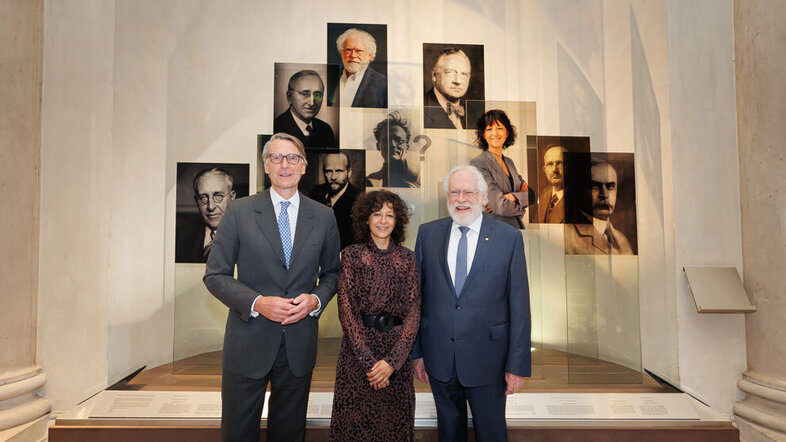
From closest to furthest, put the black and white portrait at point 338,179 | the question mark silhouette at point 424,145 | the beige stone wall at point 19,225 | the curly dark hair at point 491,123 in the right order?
the beige stone wall at point 19,225 < the question mark silhouette at point 424,145 < the curly dark hair at point 491,123 < the black and white portrait at point 338,179

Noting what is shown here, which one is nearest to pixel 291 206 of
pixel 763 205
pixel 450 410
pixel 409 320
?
pixel 409 320

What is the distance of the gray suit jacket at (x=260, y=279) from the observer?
95.5 inches

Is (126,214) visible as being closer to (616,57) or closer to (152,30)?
(152,30)

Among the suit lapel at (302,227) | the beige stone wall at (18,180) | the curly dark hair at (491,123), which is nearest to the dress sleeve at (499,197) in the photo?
the curly dark hair at (491,123)

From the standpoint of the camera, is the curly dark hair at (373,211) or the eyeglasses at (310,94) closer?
the curly dark hair at (373,211)

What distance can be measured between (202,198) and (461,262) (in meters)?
3.12

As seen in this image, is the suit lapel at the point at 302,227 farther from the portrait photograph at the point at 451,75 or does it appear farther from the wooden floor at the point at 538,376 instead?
the portrait photograph at the point at 451,75

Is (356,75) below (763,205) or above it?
above

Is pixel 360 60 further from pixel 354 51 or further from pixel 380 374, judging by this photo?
pixel 380 374

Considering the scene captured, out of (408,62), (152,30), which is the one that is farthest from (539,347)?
(152,30)

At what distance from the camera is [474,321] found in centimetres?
255

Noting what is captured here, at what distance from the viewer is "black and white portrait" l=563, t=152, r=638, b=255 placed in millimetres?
4422

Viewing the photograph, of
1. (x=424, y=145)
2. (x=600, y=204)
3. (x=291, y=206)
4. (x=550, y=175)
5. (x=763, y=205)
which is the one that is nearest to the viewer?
(x=291, y=206)

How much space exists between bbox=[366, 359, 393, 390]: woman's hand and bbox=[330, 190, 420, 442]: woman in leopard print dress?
0.05 feet
